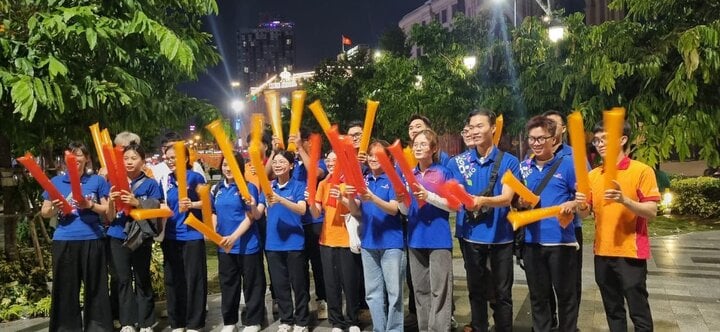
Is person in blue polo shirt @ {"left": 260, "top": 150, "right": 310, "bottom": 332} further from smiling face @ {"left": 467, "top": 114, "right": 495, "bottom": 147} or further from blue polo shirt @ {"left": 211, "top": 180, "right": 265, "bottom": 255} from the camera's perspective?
smiling face @ {"left": 467, "top": 114, "right": 495, "bottom": 147}

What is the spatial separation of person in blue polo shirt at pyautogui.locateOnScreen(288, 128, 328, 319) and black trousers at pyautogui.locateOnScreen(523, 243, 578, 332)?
198cm

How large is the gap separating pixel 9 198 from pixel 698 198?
43.8 feet

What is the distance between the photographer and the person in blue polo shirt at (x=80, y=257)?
16.5 feet

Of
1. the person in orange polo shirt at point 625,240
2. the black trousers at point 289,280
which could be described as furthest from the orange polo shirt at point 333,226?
the person in orange polo shirt at point 625,240

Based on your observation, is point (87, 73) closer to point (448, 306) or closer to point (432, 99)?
point (448, 306)

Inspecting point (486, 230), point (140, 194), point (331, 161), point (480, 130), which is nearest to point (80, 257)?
point (140, 194)

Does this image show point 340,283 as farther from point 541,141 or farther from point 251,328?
point 541,141

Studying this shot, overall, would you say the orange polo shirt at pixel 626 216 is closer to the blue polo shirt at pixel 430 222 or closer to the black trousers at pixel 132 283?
the blue polo shirt at pixel 430 222

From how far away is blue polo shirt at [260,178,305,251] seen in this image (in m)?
5.18

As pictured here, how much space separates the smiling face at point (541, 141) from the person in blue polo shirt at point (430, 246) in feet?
2.21

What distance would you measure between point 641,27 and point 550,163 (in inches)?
312

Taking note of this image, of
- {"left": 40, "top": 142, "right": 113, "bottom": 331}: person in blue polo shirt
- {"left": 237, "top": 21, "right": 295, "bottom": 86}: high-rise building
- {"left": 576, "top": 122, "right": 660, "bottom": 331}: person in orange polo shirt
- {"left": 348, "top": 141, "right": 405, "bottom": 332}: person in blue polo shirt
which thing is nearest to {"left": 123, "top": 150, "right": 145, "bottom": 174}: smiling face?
{"left": 40, "top": 142, "right": 113, "bottom": 331}: person in blue polo shirt

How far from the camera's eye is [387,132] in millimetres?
22219

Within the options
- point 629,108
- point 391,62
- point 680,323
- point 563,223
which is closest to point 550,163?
point 563,223
